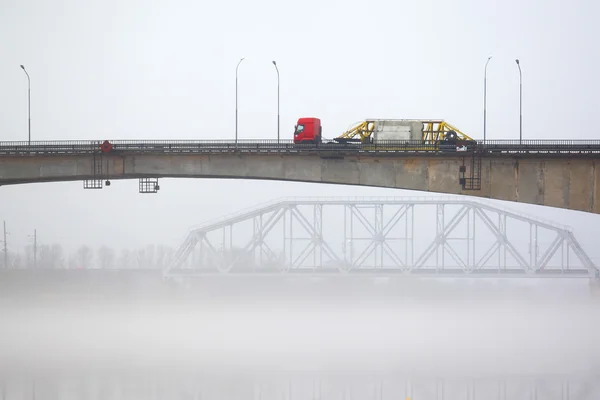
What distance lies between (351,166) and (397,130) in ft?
22.3

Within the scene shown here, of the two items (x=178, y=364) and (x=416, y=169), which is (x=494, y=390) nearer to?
(x=416, y=169)

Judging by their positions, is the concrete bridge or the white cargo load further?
the white cargo load

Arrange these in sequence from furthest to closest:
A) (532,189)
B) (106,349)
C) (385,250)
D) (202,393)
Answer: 1. (385,250)
2. (106,349)
3. (202,393)
4. (532,189)

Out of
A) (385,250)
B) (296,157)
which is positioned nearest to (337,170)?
(296,157)

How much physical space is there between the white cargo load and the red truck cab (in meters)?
4.96

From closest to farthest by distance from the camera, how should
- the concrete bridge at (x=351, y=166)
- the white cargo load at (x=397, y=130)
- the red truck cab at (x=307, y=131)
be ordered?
the concrete bridge at (x=351, y=166), the red truck cab at (x=307, y=131), the white cargo load at (x=397, y=130)

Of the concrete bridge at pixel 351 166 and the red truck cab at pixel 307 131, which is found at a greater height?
the red truck cab at pixel 307 131

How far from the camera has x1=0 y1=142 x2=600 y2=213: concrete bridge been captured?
241 ft

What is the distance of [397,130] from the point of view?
8075 centimetres

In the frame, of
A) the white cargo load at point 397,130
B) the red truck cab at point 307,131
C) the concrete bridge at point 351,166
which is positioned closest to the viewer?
the concrete bridge at point 351,166

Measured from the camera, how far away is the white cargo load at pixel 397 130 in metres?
80.2

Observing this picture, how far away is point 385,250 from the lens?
199 metres

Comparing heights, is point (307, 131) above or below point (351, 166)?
above

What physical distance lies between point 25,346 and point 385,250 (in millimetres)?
83701
